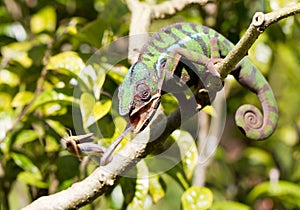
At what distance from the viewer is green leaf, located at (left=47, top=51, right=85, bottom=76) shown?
54.5 inches

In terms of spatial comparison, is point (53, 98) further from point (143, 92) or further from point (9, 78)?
point (143, 92)

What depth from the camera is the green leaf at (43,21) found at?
1753 millimetres

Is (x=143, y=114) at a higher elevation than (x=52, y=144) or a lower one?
higher

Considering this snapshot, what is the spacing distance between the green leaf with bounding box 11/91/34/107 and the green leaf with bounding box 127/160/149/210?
0.36 meters

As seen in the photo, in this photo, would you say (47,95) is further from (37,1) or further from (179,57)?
(37,1)

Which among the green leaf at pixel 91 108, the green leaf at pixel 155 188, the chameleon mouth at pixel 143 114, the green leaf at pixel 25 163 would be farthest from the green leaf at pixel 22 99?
the chameleon mouth at pixel 143 114

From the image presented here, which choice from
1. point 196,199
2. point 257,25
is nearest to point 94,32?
point 196,199

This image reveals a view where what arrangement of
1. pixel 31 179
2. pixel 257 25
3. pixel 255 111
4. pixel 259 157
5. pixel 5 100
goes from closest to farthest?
pixel 257 25 → pixel 255 111 → pixel 31 179 → pixel 5 100 → pixel 259 157

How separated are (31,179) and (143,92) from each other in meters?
0.58

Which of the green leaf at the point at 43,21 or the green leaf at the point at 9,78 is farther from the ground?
the green leaf at the point at 43,21

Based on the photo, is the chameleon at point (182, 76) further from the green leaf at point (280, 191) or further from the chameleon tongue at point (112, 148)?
the green leaf at point (280, 191)

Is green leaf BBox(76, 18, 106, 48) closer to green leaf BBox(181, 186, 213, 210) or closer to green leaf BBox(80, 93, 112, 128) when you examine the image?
green leaf BBox(80, 93, 112, 128)

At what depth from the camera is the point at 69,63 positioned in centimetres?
139

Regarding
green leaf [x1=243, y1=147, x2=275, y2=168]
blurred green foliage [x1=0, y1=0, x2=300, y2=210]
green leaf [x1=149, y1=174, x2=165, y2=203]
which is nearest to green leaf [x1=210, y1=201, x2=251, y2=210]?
blurred green foliage [x1=0, y1=0, x2=300, y2=210]
